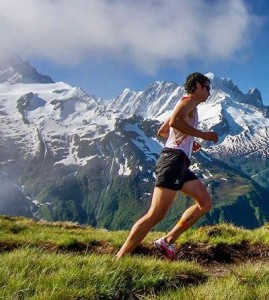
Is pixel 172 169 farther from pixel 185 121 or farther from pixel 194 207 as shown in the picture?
pixel 194 207

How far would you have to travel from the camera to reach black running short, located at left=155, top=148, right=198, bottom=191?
909 centimetres

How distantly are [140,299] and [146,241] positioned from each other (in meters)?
6.51

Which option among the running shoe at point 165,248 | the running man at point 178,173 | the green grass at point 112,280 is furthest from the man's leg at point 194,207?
the green grass at point 112,280

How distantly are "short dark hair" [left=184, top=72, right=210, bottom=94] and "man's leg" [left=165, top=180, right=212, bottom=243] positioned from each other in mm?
1953

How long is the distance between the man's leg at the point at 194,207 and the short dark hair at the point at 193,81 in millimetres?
1953

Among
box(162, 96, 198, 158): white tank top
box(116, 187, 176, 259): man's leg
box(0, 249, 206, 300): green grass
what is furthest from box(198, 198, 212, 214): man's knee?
box(0, 249, 206, 300): green grass

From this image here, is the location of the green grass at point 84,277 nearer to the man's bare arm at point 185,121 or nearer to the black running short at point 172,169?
the black running short at point 172,169

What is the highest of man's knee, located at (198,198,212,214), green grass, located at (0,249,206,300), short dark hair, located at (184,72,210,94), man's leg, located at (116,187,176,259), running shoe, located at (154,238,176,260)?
short dark hair, located at (184,72,210,94)

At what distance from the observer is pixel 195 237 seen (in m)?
12.9

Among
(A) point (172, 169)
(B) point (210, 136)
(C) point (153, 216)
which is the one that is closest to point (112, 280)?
(C) point (153, 216)

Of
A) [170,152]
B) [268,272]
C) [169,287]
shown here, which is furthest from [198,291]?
[170,152]

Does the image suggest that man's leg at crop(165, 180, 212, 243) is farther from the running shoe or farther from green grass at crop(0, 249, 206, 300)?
green grass at crop(0, 249, 206, 300)

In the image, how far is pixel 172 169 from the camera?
9148 millimetres

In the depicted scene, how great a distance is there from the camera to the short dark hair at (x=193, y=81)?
32.5 feet
